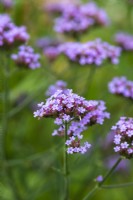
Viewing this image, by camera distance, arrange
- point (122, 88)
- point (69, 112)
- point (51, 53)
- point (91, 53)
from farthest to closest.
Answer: point (51, 53)
point (91, 53)
point (122, 88)
point (69, 112)

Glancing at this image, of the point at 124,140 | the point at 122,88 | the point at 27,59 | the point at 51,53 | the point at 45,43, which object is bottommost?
the point at 124,140

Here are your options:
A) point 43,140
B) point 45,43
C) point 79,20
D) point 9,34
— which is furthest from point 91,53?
point 43,140

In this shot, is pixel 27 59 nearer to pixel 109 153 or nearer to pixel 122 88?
pixel 122 88

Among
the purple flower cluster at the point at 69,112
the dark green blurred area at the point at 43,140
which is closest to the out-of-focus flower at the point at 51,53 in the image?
the dark green blurred area at the point at 43,140

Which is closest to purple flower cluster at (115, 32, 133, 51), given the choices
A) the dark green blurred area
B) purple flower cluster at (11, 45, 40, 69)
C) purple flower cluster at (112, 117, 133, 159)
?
the dark green blurred area

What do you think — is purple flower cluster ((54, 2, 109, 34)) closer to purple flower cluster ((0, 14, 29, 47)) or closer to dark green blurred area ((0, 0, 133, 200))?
dark green blurred area ((0, 0, 133, 200))

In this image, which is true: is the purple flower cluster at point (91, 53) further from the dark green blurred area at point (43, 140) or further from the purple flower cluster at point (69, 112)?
the purple flower cluster at point (69, 112)

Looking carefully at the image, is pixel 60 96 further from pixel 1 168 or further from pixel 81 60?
pixel 1 168

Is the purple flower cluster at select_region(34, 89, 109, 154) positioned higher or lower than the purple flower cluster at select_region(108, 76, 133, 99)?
lower
